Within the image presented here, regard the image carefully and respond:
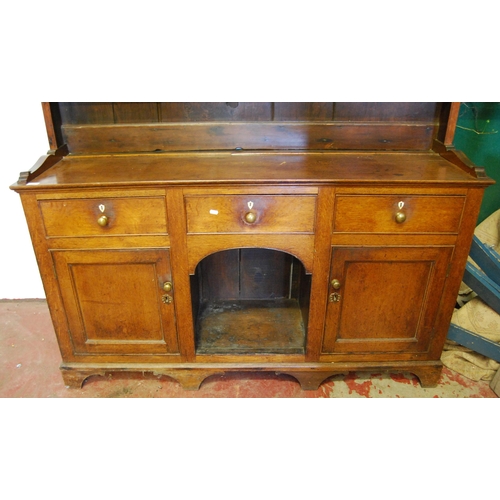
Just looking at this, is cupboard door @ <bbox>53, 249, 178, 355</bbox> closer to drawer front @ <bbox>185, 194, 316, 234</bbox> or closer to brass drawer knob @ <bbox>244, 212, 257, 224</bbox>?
drawer front @ <bbox>185, 194, 316, 234</bbox>

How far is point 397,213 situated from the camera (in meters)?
1.59

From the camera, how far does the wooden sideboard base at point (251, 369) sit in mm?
1901

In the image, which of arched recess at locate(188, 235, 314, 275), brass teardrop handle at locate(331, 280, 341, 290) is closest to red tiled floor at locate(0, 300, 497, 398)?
brass teardrop handle at locate(331, 280, 341, 290)

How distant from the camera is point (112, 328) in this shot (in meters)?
1.84

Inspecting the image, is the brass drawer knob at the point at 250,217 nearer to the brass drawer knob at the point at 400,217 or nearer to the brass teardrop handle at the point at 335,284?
the brass teardrop handle at the point at 335,284

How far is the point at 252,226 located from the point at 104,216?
1.98 feet

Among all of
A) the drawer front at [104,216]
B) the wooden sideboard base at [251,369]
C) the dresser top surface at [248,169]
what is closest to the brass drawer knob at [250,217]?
the dresser top surface at [248,169]

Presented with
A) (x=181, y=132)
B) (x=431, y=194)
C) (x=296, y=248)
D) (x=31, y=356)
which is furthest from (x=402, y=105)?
(x=31, y=356)

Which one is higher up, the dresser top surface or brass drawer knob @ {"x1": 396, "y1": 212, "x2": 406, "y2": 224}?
the dresser top surface

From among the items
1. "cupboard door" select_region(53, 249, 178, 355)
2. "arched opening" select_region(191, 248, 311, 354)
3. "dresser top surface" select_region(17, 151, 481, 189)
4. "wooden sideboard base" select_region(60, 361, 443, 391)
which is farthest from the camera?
"arched opening" select_region(191, 248, 311, 354)

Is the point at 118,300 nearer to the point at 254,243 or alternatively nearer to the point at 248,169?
the point at 254,243

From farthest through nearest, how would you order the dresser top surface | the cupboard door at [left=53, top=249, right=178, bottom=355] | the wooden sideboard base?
1. the wooden sideboard base
2. the cupboard door at [left=53, top=249, right=178, bottom=355]
3. the dresser top surface

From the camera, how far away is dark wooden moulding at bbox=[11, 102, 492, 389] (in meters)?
1.58

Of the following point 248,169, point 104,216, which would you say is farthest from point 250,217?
point 104,216
